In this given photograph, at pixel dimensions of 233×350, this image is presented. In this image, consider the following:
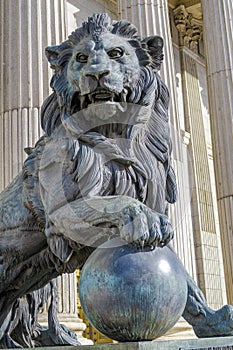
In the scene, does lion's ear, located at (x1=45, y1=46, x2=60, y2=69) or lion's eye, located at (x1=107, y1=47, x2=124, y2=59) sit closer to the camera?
lion's eye, located at (x1=107, y1=47, x2=124, y2=59)

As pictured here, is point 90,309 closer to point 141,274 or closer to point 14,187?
point 141,274

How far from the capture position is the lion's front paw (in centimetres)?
277

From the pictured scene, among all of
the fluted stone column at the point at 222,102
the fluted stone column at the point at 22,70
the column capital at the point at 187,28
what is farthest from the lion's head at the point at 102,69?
the column capital at the point at 187,28

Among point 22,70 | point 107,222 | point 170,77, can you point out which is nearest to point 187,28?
point 170,77

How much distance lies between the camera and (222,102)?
46.8 feet

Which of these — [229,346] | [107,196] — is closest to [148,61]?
[107,196]

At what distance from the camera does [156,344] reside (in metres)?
2.40

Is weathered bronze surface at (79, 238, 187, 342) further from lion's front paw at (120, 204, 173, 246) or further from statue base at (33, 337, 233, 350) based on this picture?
statue base at (33, 337, 233, 350)

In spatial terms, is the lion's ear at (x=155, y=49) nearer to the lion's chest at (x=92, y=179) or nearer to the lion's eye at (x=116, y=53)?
the lion's eye at (x=116, y=53)

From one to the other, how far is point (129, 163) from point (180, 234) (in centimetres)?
831

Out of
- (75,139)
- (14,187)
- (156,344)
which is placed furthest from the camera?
(14,187)

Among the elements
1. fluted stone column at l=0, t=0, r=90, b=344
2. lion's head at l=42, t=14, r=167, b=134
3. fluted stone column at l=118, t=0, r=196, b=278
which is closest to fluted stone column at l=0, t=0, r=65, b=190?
fluted stone column at l=0, t=0, r=90, b=344

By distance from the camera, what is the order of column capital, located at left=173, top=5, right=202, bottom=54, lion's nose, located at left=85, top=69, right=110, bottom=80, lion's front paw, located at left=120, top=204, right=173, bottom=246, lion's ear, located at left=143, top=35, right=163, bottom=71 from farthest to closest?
column capital, located at left=173, top=5, right=202, bottom=54, lion's ear, located at left=143, top=35, right=163, bottom=71, lion's nose, located at left=85, top=69, right=110, bottom=80, lion's front paw, located at left=120, top=204, right=173, bottom=246

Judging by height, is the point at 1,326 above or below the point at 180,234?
below
